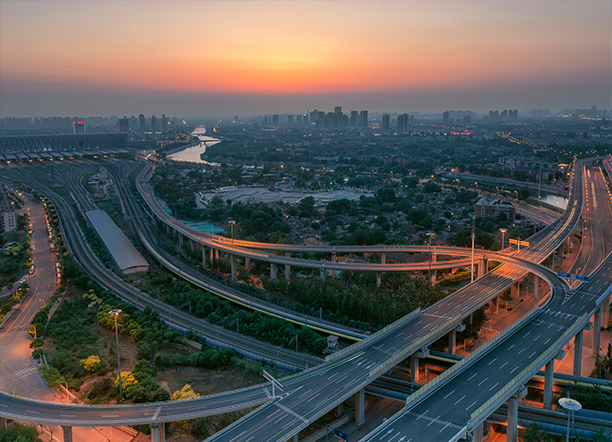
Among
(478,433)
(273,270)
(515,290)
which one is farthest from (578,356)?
(273,270)

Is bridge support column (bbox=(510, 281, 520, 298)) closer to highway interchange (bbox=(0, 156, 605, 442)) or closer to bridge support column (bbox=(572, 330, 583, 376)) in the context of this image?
highway interchange (bbox=(0, 156, 605, 442))

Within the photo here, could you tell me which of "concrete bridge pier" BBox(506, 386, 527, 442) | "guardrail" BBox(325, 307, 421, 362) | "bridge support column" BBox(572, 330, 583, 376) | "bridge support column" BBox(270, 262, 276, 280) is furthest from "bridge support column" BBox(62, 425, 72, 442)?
"bridge support column" BBox(572, 330, 583, 376)

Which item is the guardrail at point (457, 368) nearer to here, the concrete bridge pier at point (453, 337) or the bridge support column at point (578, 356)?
the bridge support column at point (578, 356)

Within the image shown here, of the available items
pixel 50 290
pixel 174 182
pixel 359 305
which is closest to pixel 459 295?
pixel 359 305

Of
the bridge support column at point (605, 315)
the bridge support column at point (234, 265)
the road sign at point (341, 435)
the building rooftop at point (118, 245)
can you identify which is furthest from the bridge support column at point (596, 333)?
the building rooftop at point (118, 245)

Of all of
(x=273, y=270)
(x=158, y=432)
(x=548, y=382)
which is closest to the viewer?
(x=158, y=432)

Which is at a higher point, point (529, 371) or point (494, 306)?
point (529, 371)

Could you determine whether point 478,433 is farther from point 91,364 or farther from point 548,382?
point 91,364
